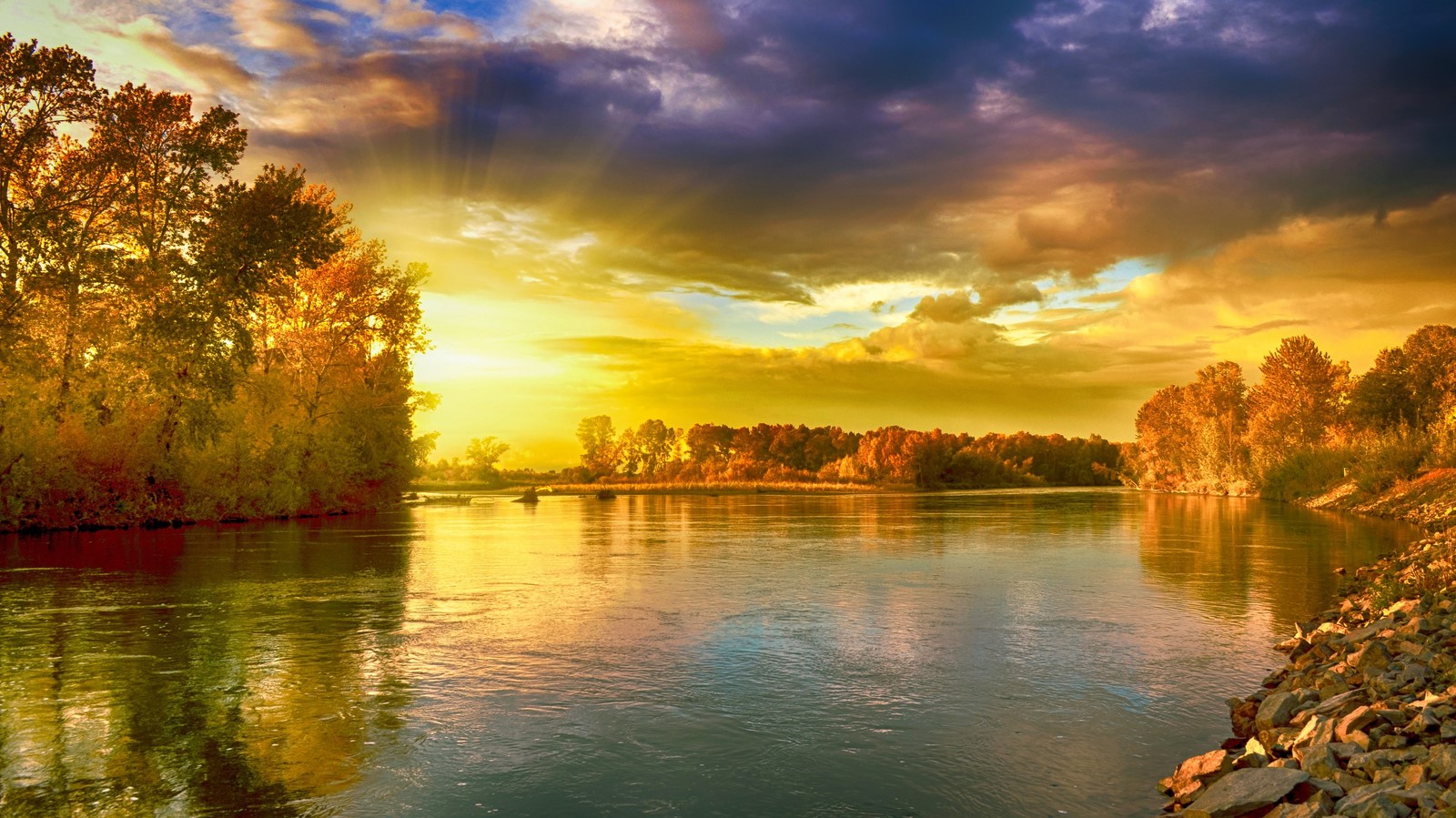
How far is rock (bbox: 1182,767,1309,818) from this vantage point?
7195 mm

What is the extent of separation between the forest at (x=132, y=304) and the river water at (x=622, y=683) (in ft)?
47.8

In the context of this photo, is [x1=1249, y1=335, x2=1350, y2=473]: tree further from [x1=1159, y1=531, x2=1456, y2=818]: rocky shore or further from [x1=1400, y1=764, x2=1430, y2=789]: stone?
[x1=1400, y1=764, x2=1430, y2=789]: stone

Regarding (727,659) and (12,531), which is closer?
(727,659)

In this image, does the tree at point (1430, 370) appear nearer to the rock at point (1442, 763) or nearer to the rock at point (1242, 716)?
the rock at point (1242, 716)

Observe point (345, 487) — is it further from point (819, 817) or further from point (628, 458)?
point (628, 458)

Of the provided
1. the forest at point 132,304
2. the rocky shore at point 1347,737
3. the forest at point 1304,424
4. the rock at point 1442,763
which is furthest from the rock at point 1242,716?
the forest at point 1304,424

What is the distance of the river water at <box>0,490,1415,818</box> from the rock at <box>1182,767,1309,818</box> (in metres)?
0.68

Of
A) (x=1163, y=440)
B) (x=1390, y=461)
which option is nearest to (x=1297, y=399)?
(x=1163, y=440)

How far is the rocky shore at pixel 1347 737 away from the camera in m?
7.01

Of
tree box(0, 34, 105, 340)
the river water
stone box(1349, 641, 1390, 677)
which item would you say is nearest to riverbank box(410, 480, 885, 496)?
tree box(0, 34, 105, 340)

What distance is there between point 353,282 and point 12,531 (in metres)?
27.0

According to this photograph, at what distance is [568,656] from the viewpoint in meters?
13.8

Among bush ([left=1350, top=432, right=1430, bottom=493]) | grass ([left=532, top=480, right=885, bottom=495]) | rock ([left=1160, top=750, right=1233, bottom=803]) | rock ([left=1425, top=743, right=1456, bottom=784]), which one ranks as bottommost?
grass ([left=532, top=480, right=885, bottom=495])

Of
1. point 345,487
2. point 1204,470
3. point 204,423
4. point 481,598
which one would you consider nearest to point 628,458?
point 1204,470
